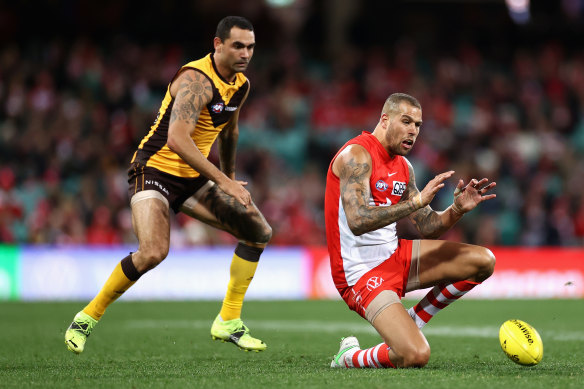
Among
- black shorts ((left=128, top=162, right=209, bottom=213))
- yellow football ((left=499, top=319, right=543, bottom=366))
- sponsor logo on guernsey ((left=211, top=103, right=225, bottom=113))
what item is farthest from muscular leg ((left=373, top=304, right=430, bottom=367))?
sponsor logo on guernsey ((left=211, top=103, right=225, bottom=113))

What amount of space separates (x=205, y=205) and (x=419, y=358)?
7.40ft

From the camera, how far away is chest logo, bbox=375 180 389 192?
6406 mm

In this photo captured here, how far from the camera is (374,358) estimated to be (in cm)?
608

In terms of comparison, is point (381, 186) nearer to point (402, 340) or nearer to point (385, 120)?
point (385, 120)

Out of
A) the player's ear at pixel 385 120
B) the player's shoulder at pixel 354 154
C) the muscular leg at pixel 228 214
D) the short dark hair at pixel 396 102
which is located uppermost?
the short dark hair at pixel 396 102

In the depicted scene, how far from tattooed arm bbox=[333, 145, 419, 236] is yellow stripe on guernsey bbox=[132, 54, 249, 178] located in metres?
1.17

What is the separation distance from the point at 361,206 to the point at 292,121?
1224cm

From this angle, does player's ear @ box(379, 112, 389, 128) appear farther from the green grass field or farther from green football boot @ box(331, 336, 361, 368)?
the green grass field

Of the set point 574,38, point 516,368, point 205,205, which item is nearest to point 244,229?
point 205,205

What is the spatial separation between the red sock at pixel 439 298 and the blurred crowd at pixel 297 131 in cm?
911

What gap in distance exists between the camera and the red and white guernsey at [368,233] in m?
6.41

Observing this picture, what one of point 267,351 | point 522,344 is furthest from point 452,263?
point 267,351

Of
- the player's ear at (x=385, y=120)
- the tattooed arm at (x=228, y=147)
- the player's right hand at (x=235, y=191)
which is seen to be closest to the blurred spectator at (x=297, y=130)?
the tattooed arm at (x=228, y=147)

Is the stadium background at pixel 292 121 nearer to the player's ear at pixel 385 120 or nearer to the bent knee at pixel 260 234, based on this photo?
the bent knee at pixel 260 234
